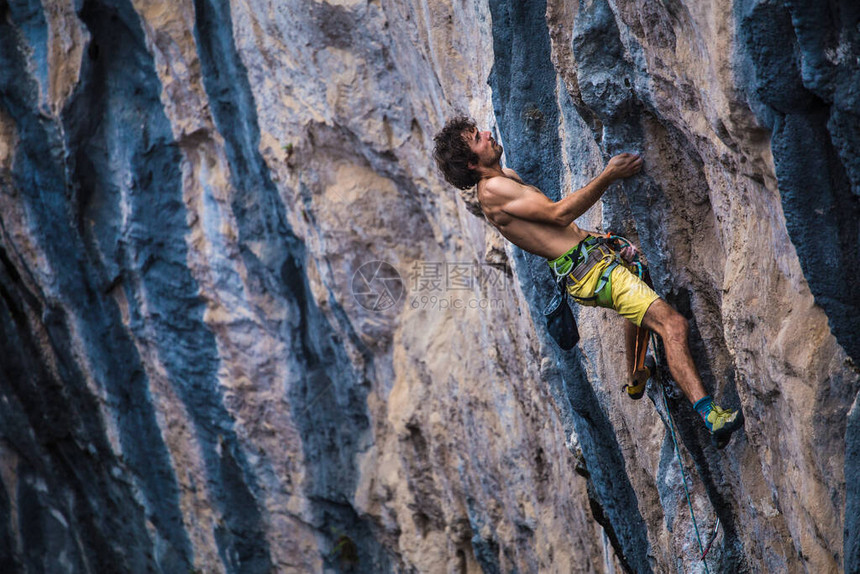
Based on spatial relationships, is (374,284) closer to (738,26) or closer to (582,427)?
(582,427)

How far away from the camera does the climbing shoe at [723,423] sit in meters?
3.79

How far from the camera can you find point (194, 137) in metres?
8.28

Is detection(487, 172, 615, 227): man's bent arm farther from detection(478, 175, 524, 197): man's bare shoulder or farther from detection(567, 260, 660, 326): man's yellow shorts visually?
detection(567, 260, 660, 326): man's yellow shorts

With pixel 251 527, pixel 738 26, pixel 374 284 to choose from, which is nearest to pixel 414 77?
pixel 374 284

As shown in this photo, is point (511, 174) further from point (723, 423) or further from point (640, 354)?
point (723, 423)

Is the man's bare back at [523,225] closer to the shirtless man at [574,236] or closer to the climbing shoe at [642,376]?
the shirtless man at [574,236]

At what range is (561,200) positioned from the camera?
4312 mm

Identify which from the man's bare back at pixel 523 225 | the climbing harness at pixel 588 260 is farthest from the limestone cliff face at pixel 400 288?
the man's bare back at pixel 523 225

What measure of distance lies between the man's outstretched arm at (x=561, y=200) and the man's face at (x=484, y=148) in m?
0.15

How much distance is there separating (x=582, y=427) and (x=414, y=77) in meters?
2.97

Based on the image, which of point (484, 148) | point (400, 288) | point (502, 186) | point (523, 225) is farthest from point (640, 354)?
point (400, 288)

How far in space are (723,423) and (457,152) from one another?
202cm

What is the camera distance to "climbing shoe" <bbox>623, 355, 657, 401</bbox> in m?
4.51

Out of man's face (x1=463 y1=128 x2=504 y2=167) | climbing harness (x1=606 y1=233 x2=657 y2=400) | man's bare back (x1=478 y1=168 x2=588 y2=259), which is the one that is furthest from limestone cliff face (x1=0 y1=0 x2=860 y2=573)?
man's face (x1=463 y1=128 x2=504 y2=167)
